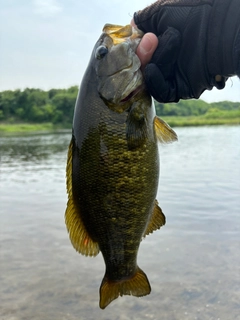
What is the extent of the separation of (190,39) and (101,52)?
0.63 m

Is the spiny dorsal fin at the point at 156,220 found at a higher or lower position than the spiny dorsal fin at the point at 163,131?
Result: lower

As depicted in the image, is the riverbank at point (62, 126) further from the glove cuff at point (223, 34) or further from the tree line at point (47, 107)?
the glove cuff at point (223, 34)

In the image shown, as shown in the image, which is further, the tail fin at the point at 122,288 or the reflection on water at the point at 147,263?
→ the reflection on water at the point at 147,263

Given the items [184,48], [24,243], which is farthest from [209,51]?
[24,243]

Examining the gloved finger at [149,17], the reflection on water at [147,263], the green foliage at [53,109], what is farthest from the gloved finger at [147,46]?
the green foliage at [53,109]

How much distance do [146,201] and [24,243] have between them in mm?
7104

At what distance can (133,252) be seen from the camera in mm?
3035

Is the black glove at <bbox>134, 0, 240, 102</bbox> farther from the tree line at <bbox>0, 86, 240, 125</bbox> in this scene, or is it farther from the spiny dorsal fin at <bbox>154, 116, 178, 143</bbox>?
the tree line at <bbox>0, 86, 240, 125</bbox>

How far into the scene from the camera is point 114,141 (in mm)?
2615

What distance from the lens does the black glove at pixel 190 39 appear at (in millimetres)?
2521

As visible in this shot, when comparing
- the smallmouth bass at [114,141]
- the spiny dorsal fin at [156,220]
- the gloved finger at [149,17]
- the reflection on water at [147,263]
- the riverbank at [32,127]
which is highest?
the gloved finger at [149,17]

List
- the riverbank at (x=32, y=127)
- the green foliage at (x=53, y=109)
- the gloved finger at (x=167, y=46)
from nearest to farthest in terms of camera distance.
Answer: the gloved finger at (x=167, y=46)
the riverbank at (x=32, y=127)
the green foliage at (x=53, y=109)

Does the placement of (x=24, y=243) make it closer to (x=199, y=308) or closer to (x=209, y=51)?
(x=199, y=308)

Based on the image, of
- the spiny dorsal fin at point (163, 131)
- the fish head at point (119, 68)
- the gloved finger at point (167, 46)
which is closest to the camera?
the gloved finger at point (167, 46)
